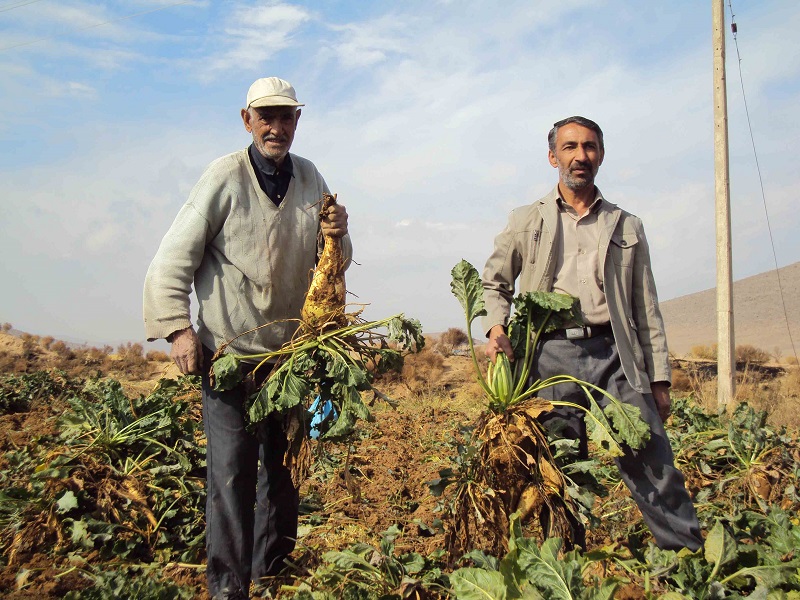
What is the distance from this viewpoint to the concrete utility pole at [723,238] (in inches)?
437

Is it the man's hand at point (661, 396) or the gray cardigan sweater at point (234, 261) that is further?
the man's hand at point (661, 396)

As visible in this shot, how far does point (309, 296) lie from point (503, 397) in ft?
3.77

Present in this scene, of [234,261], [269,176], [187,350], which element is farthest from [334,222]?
[187,350]

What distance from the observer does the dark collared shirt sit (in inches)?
146

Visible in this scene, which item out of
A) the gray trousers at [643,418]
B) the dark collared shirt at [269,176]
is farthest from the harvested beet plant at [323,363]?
the gray trousers at [643,418]

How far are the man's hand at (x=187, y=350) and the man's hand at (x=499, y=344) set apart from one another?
1.49 metres

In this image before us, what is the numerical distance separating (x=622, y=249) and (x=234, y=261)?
2.04 m

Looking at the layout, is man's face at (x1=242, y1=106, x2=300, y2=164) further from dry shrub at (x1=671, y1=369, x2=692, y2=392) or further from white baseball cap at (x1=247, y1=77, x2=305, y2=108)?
dry shrub at (x1=671, y1=369, x2=692, y2=392)

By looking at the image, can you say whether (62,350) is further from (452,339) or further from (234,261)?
(234,261)

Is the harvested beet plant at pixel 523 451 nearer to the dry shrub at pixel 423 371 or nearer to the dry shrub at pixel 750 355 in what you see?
the dry shrub at pixel 423 371

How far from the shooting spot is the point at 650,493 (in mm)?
3400

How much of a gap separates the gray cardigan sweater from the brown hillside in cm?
3408

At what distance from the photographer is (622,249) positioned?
366 cm

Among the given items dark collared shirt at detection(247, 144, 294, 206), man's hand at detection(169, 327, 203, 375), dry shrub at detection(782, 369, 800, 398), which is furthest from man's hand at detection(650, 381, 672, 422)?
dry shrub at detection(782, 369, 800, 398)
